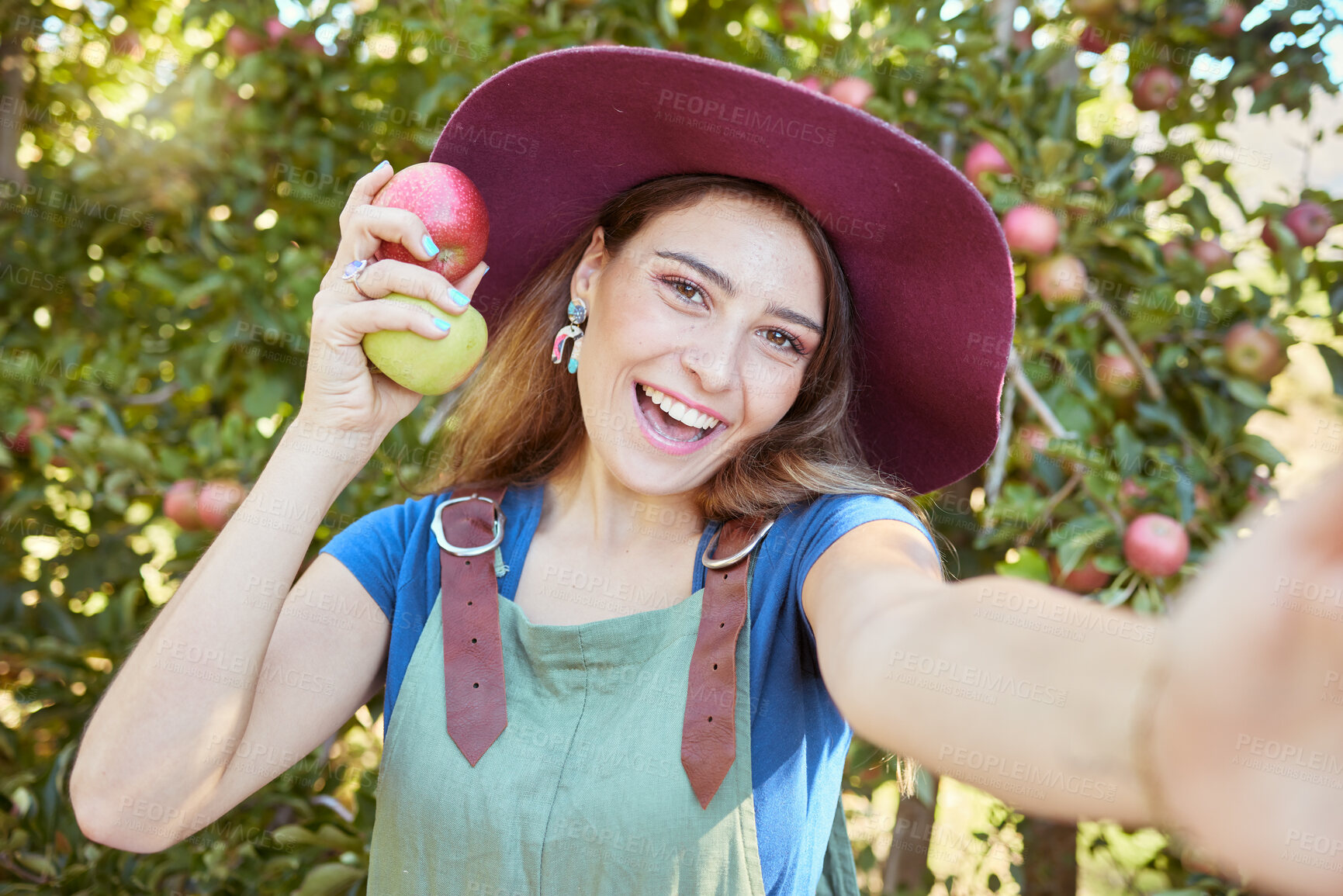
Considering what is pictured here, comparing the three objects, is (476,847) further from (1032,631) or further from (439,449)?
(439,449)

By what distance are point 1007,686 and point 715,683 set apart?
1.71 feet

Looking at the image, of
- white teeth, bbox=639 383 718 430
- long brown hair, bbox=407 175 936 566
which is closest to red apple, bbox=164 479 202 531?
long brown hair, bbox=407 175 936 566

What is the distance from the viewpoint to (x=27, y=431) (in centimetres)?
209

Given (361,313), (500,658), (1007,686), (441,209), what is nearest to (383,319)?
(361,313)

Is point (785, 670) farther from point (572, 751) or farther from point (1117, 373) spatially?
point (1117, 373)

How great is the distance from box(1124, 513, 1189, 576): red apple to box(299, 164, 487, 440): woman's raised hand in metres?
1.19

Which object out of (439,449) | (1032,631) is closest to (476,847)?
(1032,631)

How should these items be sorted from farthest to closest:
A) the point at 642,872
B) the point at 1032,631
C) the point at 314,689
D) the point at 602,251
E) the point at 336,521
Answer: the point at 336,521 → the point at 602,251 → the point at 314,689 → the point at 642,872 → the point at 1032,631

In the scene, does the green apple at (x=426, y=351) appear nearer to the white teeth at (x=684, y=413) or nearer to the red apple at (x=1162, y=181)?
the white teeth at (x=684, y=413)

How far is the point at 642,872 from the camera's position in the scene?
100 centimetres

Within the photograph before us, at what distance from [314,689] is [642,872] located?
450 millimetres

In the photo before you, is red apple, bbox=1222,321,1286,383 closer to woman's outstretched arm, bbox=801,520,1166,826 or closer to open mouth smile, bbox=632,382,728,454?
open mouth smile, bbox=632,382,728,454

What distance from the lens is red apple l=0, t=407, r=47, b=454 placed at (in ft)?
6.79

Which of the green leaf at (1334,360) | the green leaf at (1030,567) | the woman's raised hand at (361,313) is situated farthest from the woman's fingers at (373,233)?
the green leaf at (1334,360)
